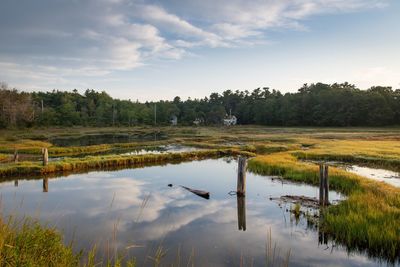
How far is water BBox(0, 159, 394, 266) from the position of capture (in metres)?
13.3

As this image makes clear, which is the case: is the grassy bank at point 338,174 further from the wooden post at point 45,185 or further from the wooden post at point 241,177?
the wooden post at point 241,177

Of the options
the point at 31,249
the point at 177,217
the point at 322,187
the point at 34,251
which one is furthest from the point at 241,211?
the point at 31,249

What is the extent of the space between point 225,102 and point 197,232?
16020 centimetres

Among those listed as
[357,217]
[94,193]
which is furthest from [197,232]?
[94,193]

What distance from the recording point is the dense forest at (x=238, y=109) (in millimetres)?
93006

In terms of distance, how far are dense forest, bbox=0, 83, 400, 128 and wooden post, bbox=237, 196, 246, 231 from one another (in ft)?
227

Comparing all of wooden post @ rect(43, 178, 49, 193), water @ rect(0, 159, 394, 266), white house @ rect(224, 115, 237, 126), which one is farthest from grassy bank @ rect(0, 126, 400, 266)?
white house @ rect(224, 115, 237, 126)

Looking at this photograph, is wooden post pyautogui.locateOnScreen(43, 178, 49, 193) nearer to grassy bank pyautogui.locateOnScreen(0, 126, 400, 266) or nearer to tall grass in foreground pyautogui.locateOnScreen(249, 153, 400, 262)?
grassy bank pyautogui.locateOnScreen(0, 126, 400, 266)

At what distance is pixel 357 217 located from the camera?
567 inches

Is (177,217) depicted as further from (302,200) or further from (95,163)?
(95,163)

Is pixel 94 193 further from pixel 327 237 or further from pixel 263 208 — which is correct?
pixel 327 237

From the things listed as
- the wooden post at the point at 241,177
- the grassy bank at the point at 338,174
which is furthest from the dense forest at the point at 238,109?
the wooden post at the point at 241,177

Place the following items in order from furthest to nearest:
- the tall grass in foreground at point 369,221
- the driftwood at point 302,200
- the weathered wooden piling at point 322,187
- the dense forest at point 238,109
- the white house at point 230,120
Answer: the white house at point 230,120 → the dense forest at point 238,109 → the driftwood at point 302,200 → the weathered wooden piling at point 322,187 → the tall grass in foreground at point 369,221

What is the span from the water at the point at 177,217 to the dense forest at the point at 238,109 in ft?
200
